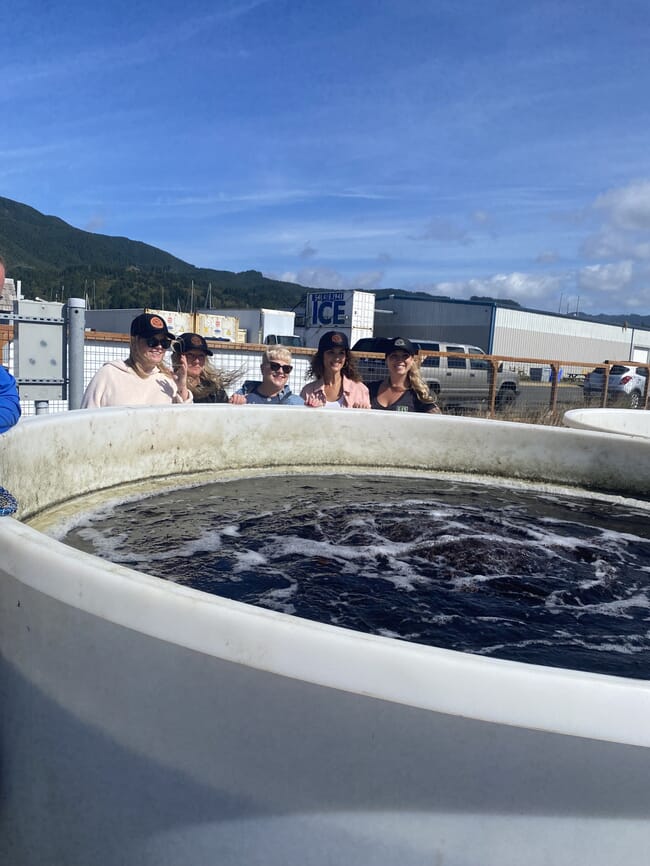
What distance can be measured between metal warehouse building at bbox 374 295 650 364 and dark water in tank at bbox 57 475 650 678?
37.6 metres

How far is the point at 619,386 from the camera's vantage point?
52.9 feet

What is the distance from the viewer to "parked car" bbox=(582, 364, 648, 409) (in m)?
14.0

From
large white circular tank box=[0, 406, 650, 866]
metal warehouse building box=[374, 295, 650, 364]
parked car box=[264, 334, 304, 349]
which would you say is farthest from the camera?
metal warehouse building box=[374, 295, 650, 364]

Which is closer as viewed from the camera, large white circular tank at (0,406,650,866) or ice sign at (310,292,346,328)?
large white circular tank at (0,406,650,866)

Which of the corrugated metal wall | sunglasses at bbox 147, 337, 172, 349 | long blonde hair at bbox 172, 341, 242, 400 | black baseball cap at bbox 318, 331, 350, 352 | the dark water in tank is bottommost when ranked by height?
the dark water in tank

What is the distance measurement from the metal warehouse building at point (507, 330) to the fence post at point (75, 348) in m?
36.8

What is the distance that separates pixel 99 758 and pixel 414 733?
0.62 meters

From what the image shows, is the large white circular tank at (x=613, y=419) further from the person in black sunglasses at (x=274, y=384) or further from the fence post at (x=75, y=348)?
the fence post at (x=75, y=348)

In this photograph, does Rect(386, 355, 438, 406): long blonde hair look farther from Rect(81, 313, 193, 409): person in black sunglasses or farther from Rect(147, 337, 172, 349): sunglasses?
Rect(147, 337, 172, 349): sunglasses

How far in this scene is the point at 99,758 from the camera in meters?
1.27

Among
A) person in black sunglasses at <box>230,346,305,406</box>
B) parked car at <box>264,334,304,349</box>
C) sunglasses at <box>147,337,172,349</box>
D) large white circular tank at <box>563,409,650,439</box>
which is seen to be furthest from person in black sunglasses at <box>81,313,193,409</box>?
parked car at <box>264,334,304,349</box>

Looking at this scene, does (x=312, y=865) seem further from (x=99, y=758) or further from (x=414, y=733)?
(x=99, y=758)

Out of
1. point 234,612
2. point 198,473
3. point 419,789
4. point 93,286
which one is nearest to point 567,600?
point 419,789

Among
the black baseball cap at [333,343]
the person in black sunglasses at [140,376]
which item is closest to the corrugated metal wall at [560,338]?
the black baseball cap at [333,343]
